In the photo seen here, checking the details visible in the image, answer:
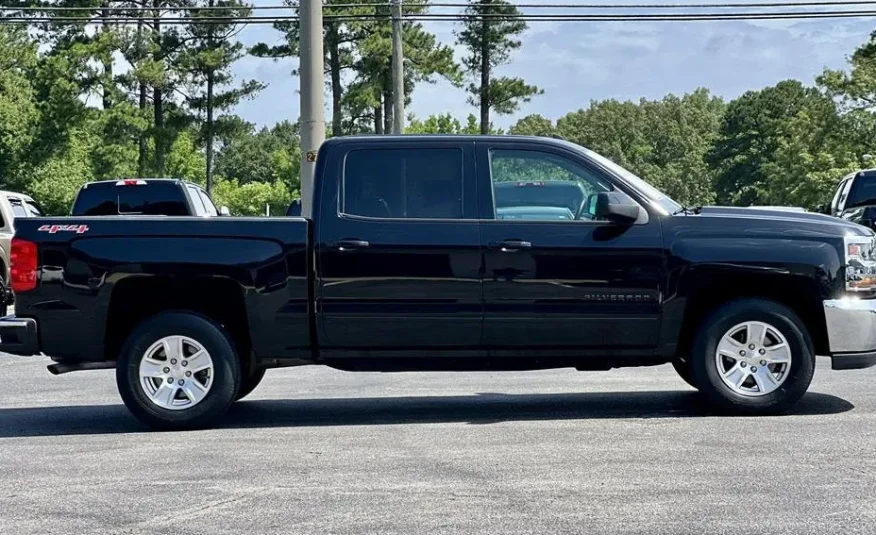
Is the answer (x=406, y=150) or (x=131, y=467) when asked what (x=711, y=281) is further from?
(x=131, y=467)

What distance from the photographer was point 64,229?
8.23m

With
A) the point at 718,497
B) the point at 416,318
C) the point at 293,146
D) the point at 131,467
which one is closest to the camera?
the point at 718,497

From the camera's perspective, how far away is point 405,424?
8.32 metres

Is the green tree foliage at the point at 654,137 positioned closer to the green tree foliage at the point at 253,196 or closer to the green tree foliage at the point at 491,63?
the green tree foliage at the point at 253,196

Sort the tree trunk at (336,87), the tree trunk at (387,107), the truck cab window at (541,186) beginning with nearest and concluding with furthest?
the truck cab window at (541,186)
the tree trunk at (336,87)
the tree trunk at (387,107)

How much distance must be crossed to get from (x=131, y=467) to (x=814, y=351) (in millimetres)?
4617

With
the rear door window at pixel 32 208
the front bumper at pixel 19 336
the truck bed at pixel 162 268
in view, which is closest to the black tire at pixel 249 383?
the truck bed at pixel 162 268

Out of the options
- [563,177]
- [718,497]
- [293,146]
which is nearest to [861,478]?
[718,497]

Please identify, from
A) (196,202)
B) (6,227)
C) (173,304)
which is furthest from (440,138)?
(6,227)

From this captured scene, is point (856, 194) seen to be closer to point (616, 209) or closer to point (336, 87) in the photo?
point (616, 209)

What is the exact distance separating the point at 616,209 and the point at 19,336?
413 centimetres

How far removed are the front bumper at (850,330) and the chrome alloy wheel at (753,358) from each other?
1.10ft

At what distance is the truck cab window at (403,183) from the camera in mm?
8312

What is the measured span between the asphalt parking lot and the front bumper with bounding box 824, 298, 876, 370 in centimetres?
40
